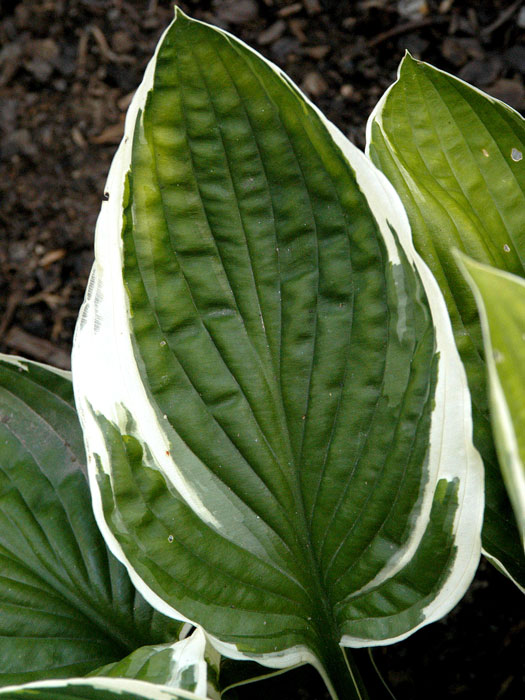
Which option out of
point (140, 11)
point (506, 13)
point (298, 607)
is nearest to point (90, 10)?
point (140, 11)

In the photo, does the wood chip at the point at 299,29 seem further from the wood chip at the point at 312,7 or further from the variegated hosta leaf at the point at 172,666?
the variegated hosta leaf at the point at 172,666

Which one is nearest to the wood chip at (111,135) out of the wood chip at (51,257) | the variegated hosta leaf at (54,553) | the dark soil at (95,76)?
the dark soil at (95,76)

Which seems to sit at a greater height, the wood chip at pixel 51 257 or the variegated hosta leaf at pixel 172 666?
the variegated hosta leaf at pixel 172 666

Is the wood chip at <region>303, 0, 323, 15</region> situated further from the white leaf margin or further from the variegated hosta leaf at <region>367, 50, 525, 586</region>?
the white leaf margin

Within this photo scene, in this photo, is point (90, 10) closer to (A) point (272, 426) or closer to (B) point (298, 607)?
(A) point (272, 426)

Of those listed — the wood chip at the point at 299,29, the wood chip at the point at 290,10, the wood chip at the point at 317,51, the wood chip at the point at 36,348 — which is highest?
the wood chip at the point at 290,10

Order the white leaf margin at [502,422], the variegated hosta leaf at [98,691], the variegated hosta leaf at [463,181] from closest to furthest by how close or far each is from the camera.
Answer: the white leaf margin at [502,422] → the variegated hosta leaf at [98,691] → the variegated hosta leaf at [463,181]

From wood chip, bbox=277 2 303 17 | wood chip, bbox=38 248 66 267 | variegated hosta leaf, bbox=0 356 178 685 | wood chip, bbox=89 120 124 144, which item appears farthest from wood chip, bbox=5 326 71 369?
wood chip, bbox=277 2 303 17

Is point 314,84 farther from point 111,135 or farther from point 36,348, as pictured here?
point 36,348
